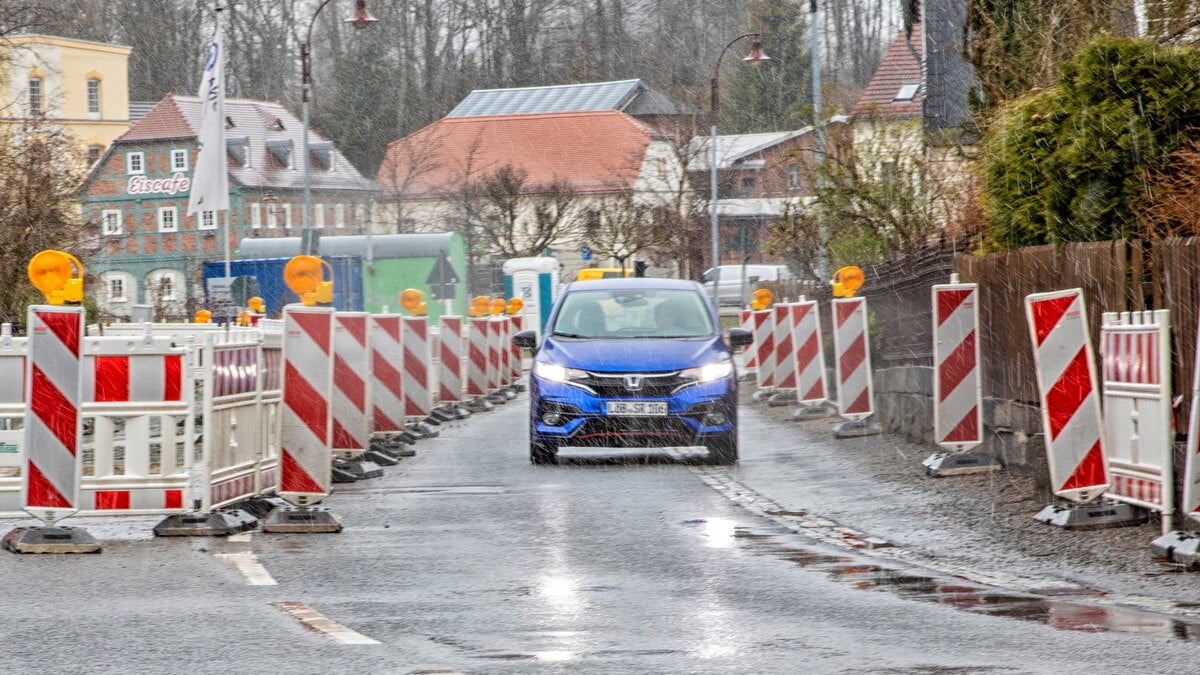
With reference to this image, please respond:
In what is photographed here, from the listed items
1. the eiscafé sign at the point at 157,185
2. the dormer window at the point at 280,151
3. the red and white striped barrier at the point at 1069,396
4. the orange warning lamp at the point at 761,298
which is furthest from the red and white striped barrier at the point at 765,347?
the dormer window at the point at 280,151

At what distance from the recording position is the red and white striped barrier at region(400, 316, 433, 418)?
21062mm

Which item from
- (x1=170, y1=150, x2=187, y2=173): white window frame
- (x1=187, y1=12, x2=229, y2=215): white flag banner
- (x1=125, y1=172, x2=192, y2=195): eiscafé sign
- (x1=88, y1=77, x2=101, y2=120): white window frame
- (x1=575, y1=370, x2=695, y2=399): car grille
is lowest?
(x1=575, y1=370, x2=695, y2=399): car grille

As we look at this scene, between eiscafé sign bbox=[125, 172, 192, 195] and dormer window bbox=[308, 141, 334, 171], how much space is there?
22.4 ft

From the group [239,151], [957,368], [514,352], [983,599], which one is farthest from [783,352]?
[239,151]

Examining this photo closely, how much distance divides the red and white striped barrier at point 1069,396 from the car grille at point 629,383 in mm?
5597

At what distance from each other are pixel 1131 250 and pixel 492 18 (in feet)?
277

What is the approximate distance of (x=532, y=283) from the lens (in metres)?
60.1

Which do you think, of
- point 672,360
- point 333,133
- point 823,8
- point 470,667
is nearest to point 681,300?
point 672,360

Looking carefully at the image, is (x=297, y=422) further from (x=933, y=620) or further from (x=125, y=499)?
(x=933, y=620)

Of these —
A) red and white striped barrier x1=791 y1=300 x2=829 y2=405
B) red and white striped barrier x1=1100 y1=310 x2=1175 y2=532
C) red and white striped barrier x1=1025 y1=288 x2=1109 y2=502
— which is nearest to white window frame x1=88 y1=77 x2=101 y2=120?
red and white striped barrier x1=791 y1=300 x2=829 y2=405

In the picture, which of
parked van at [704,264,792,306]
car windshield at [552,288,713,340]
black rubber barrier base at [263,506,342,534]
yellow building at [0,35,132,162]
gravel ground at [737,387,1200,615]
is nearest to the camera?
gravel ground at [737,387,1200,615]

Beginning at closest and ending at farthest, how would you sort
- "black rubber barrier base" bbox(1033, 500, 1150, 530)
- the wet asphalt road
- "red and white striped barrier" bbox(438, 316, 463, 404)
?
1. the wet asphalt road
2. "black rubber barrier base" bbox(1033, 500, 1150, 530)
3. "red and white striped barrier" bbox(438, 316, 463, 404)

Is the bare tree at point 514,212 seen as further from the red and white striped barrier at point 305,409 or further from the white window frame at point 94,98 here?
the red and white striped barrier at point 305,409

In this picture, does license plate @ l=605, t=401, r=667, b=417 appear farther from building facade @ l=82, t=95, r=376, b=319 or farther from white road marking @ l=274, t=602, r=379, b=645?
building facade @ l=82, t=95, r=376, b=319
